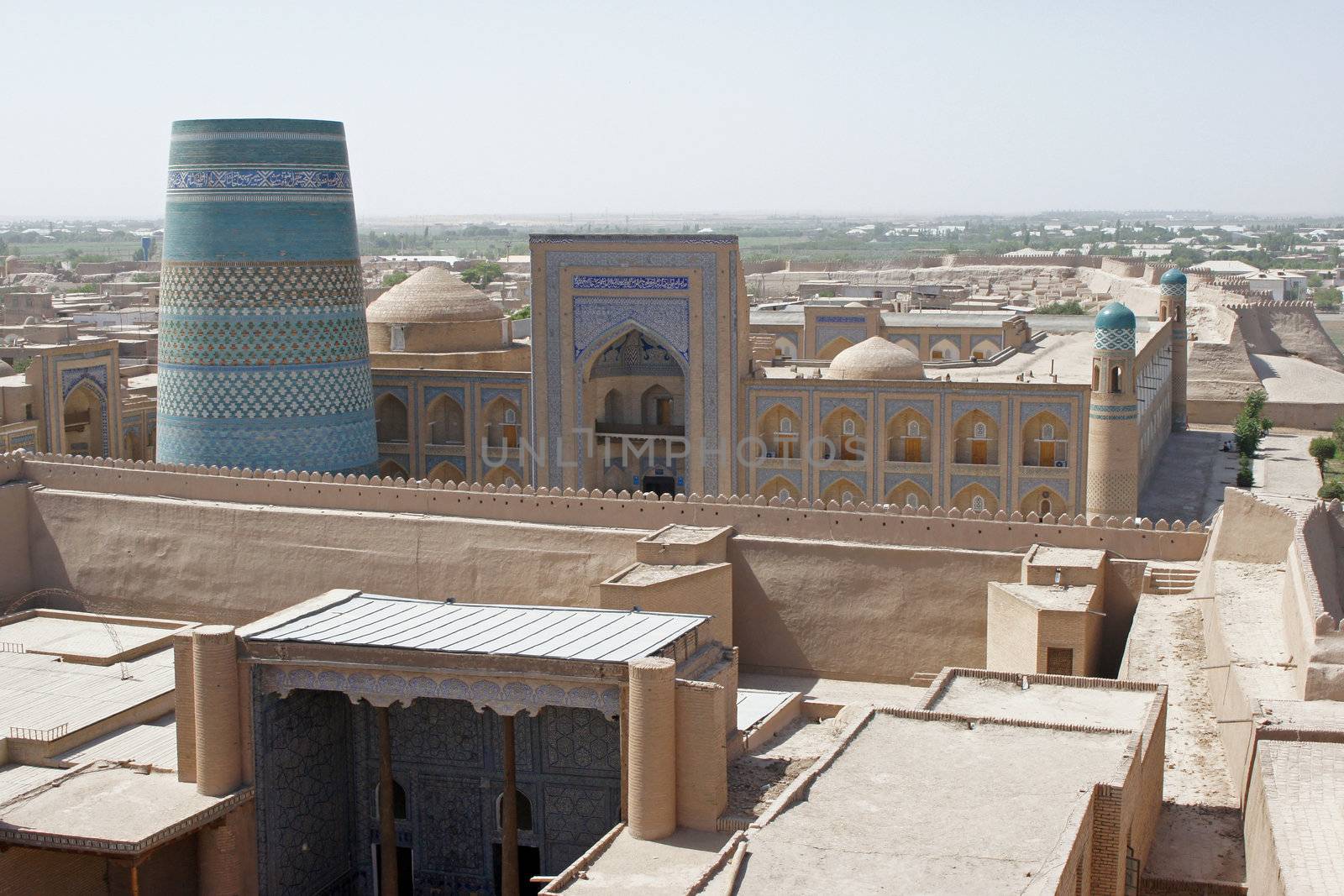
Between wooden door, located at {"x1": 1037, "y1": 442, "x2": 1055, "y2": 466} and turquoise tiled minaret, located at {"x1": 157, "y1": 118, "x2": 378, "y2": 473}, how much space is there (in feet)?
26.4

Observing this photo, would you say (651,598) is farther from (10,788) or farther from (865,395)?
A: (865,395)

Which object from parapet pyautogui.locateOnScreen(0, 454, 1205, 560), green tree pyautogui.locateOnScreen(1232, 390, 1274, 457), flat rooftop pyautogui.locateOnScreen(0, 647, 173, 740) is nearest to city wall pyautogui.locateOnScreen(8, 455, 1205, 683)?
parapet pyautogui.locateOnScreen(0, 454, 1205, 560)

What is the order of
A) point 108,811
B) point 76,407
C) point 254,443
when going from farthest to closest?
1. point 76,407
2. point 254,443
3. point 108,811

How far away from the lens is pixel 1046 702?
9.80 metres

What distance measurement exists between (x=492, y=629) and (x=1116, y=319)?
33.8ft

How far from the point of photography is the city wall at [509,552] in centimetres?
1342

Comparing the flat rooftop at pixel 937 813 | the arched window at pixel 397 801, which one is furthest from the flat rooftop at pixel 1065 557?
the arched window at pixel 397 801

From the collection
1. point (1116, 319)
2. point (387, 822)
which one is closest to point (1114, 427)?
point (1116, 319)

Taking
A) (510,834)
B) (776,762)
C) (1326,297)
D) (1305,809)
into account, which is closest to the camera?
(1305,809)

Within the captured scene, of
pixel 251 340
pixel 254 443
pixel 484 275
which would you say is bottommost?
pixel 254 443

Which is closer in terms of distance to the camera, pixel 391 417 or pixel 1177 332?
pixel 391 417

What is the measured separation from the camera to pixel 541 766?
1088 centimetres

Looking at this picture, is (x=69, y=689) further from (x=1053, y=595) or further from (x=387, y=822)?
(x=1053, y=595)

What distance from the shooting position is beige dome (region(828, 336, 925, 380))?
771 inches
